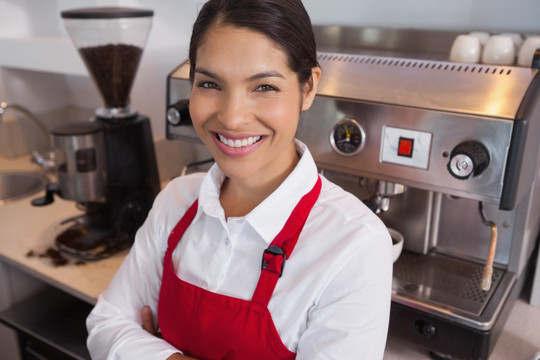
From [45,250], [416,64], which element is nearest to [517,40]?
[416,64]

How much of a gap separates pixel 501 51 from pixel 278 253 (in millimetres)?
724

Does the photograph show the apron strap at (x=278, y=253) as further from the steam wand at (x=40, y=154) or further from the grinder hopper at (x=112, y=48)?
the steam wand at (x=40, y=154)

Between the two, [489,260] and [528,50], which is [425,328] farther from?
[528,50]

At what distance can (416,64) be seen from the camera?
54.1 inches

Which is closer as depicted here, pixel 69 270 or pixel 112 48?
pixel 69 270

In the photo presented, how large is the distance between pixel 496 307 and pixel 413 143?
16.0 inches

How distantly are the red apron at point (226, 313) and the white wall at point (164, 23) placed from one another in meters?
0.49

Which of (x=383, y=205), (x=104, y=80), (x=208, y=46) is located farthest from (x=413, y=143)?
(x=104, y=80)

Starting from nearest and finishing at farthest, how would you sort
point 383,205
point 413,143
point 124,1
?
point 413,143, point 383,205, point 124,1

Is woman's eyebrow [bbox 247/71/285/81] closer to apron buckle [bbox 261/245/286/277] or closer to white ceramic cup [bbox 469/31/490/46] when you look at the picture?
apron buckle [bbox 261/245/286/277]

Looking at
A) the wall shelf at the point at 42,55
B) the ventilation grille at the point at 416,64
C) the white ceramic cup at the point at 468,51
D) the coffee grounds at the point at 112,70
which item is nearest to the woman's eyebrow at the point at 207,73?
the ventilation grille at the point at 416,64

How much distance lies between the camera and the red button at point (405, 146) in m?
1.25

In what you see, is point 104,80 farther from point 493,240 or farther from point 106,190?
point 493,240

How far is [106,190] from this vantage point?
5.69ft
